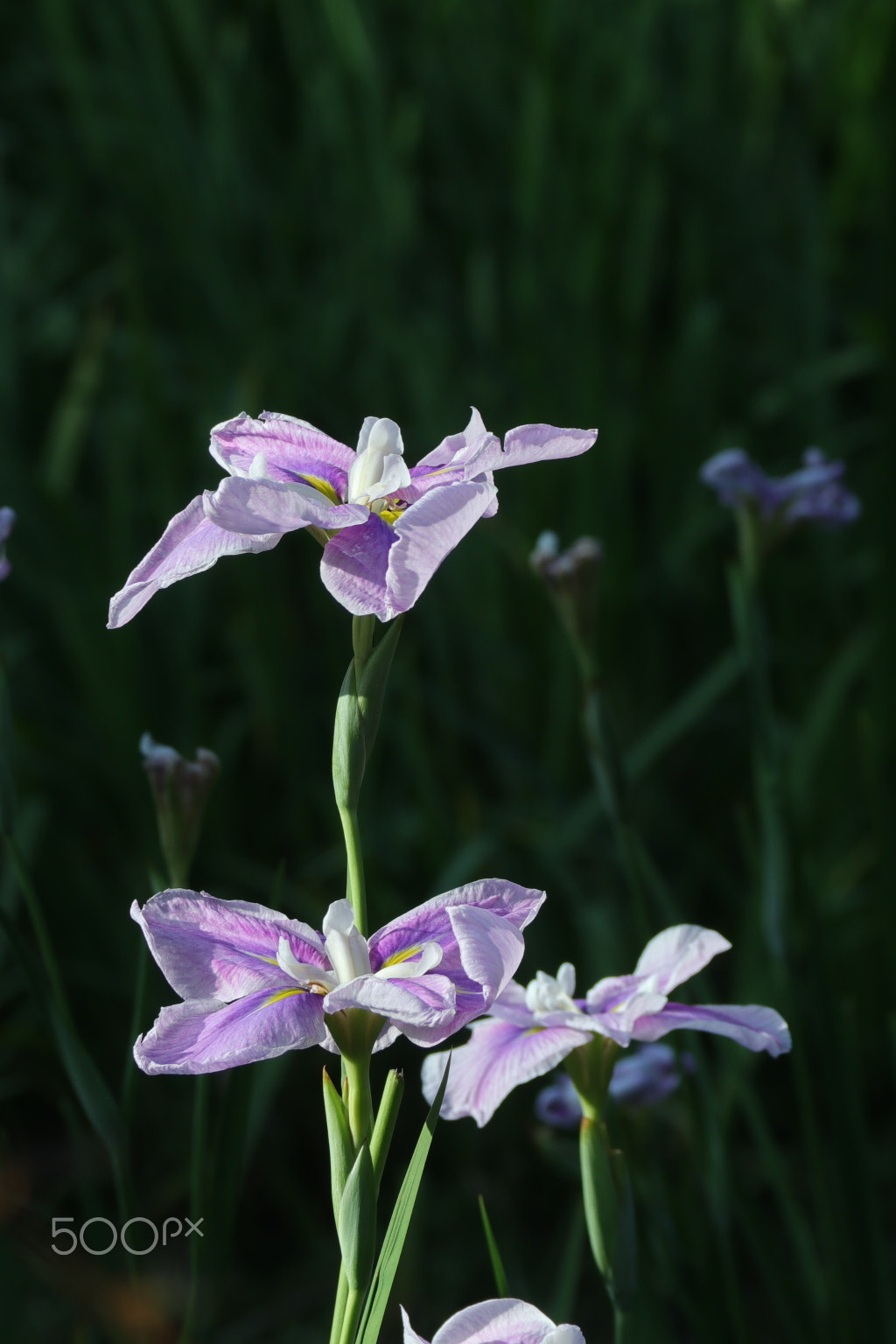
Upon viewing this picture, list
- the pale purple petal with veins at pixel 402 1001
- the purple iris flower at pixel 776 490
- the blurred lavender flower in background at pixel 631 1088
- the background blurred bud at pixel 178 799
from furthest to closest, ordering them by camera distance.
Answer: the purple iris flower at pixel 776 490, the blurred lavender flower in background at pixel 631 1088, the background blurred bud at pixel 178 799, the pale purple petal with veins at pixel 402 1001

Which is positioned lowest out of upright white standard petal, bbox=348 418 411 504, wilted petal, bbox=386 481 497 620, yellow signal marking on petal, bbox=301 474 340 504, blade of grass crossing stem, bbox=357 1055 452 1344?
blade of grass crossing stem, bbox=357 1055 452 1344

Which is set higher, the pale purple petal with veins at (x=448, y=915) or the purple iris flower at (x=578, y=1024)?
the pale purple petal with veins at (x=448, y=915)

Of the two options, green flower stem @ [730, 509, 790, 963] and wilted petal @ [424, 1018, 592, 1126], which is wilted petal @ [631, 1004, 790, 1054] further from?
green flower stem @ [730, 509, 790, 963]

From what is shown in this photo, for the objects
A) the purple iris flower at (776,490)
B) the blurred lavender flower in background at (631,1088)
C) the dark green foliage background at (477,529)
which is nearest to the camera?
the blurred lavender flower in background at (631,1088)

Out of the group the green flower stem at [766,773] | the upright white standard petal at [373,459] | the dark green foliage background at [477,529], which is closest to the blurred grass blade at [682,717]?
the dark green foliage background at [477,529]

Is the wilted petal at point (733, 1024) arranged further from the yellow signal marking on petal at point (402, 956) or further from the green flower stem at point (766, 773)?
the green flower stem at point (766, 773)

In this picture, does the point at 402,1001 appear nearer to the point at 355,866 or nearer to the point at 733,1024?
the point at 355,866

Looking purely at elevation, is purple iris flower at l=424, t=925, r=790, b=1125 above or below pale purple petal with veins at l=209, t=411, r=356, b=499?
below

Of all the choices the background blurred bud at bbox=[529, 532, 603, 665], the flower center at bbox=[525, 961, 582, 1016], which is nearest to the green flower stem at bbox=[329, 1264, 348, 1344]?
the flower center at bbox=[525, 961, 582, 1016]
